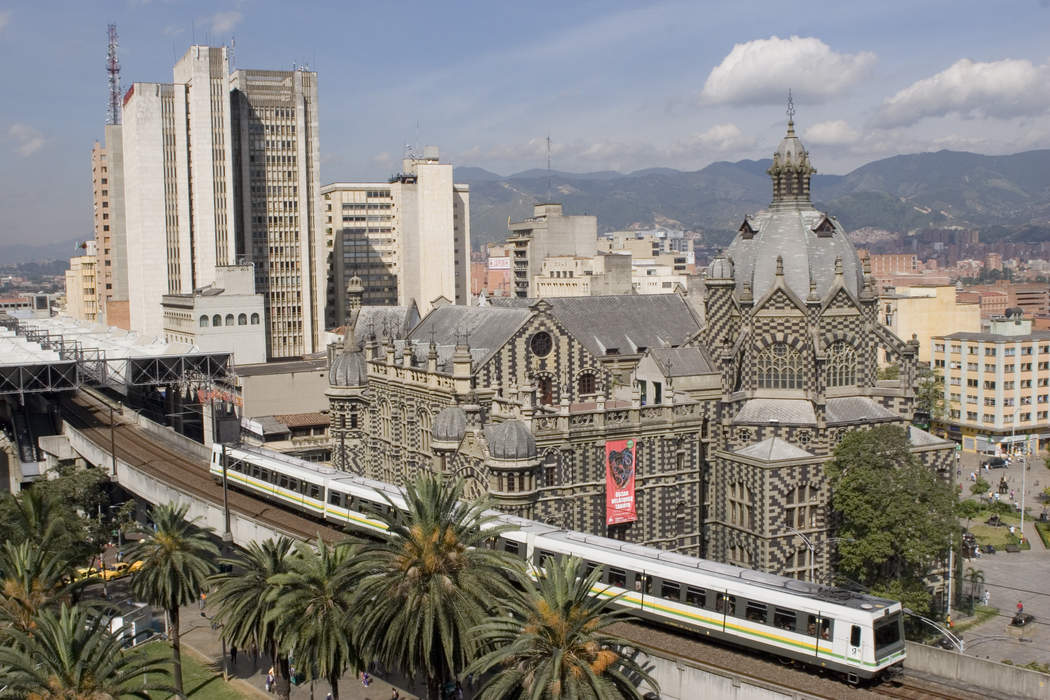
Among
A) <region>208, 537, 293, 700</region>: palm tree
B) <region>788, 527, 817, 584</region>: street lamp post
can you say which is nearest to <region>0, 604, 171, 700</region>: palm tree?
<region>208, 537, 293, 700</region>: palm tree

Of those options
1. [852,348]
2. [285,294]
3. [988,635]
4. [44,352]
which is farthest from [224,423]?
[988,635]

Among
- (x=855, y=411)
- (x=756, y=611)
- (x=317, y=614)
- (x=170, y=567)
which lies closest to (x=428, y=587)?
(x=317, y=614)

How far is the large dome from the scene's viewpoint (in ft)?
277

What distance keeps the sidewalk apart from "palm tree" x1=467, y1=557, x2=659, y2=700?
20.2 metres

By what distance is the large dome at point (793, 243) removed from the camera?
84500 millimetres

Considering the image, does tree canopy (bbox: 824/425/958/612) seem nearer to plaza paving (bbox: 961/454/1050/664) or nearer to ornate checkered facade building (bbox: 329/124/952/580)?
ornate checkered facade building (bbox: 329/124/952/580)

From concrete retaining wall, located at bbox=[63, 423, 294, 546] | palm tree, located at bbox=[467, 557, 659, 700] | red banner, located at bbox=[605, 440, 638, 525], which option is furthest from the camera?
concrete retaining wall, located at bbox=[63, 423, 294, 546]

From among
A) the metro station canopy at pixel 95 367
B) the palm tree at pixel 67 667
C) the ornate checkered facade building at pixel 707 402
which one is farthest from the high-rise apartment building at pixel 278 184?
the palm tree at pixel 67 667

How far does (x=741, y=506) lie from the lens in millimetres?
80312

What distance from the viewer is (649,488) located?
264ft

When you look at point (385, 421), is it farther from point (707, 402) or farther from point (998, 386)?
point (998, 386)

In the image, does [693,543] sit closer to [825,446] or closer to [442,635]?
[825,446]

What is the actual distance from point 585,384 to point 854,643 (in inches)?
1693

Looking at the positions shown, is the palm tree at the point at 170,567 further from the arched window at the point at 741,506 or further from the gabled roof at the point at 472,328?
the arched window at the point at 741,506
